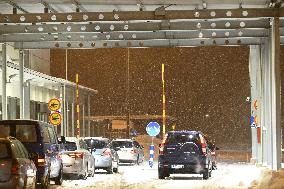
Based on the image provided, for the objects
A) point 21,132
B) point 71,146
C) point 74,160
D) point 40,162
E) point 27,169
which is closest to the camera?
point 27,169

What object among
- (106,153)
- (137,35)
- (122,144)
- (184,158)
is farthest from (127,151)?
(184,158)

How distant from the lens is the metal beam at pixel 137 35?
104 ft

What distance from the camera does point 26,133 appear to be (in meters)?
21.5

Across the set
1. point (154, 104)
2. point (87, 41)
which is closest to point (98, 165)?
point (87, 41)

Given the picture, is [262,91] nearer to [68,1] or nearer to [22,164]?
[68,1]

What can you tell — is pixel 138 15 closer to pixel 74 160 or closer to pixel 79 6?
pixel 79 6

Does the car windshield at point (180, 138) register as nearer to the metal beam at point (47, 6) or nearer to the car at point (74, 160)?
the car at point (74, 160)

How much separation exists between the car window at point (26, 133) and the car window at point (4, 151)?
14.3 feet

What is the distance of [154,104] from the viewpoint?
491 ft

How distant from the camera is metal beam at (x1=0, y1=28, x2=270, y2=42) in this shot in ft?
104

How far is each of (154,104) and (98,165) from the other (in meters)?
118

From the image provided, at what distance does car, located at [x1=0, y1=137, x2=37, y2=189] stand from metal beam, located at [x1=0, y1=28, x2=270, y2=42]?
14.3 metres

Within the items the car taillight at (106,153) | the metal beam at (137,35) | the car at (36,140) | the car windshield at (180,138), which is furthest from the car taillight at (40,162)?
the car taillight at (106,153)

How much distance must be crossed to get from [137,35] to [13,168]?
1598cm
